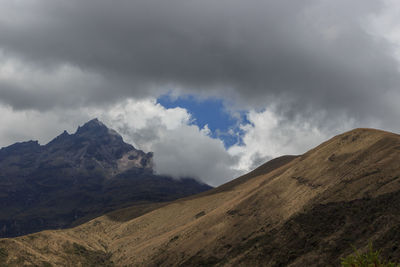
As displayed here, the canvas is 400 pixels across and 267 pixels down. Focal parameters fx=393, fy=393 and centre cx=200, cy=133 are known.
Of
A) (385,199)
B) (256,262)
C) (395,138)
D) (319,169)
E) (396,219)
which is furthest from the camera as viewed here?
(319,169)

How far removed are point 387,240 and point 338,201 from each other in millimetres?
36691

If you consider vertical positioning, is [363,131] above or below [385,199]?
above

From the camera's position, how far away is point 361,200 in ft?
424

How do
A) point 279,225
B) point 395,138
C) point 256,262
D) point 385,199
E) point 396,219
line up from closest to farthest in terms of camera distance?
1. point 396,219
2. point 385,199
3. point 256,262
4. point 279,225
5. point 395,138

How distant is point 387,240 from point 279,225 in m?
51.0

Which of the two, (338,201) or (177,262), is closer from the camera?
(338,201)

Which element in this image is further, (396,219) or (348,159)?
(348,159)

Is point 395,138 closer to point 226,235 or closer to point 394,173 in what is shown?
point 394,173

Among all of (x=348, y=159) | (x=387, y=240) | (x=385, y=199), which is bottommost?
(x=387, y=240)

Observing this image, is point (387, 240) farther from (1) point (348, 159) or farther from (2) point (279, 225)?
(1) point (348, 159)

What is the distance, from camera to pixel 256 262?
131875 millimetres

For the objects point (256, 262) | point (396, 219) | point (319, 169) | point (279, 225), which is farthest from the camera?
point (319, 169)

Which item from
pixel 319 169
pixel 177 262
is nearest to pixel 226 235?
pixel 177 262

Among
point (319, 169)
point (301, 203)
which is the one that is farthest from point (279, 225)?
point (319, 169)
